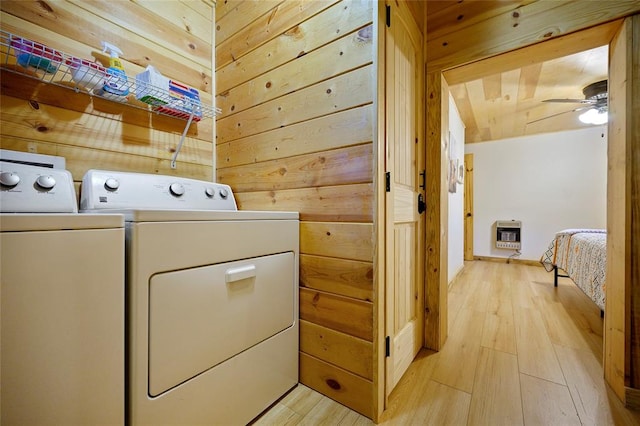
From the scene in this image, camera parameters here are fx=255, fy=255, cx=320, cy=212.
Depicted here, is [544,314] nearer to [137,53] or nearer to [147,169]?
[147,169]

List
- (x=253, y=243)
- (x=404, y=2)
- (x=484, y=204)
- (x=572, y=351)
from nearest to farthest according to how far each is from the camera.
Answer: (x=253, y=243)
(x=404, y=2)
(x=572, y=351)
(x=484, y=204)

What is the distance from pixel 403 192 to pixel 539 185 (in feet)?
14.4

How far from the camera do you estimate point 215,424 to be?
0.90m

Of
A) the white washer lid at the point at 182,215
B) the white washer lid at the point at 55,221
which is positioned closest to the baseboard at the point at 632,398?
the white washer lid at the point at 182,215

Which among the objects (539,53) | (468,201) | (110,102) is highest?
(539,53)

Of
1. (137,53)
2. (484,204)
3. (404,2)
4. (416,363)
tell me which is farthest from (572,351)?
(484,204)

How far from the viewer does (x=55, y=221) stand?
1.92 feet

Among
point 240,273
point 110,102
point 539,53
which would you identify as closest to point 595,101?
point 539,53

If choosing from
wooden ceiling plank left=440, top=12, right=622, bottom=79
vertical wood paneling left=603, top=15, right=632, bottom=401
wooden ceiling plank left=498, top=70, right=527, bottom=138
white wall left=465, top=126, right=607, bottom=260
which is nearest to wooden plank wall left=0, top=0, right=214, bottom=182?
wooden ceiling plank left=440, top=12, right=622, bottom=79

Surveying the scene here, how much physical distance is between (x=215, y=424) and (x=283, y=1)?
197 cm

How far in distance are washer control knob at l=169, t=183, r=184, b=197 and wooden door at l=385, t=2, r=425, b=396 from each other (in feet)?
3.23

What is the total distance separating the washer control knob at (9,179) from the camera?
69 cm

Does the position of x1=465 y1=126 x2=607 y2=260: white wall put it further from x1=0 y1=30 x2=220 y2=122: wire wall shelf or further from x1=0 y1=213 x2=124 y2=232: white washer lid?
x1=0 y1=213 x2=124 y2=232: white washer lid

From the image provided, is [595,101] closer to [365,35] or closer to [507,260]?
[507,260]
